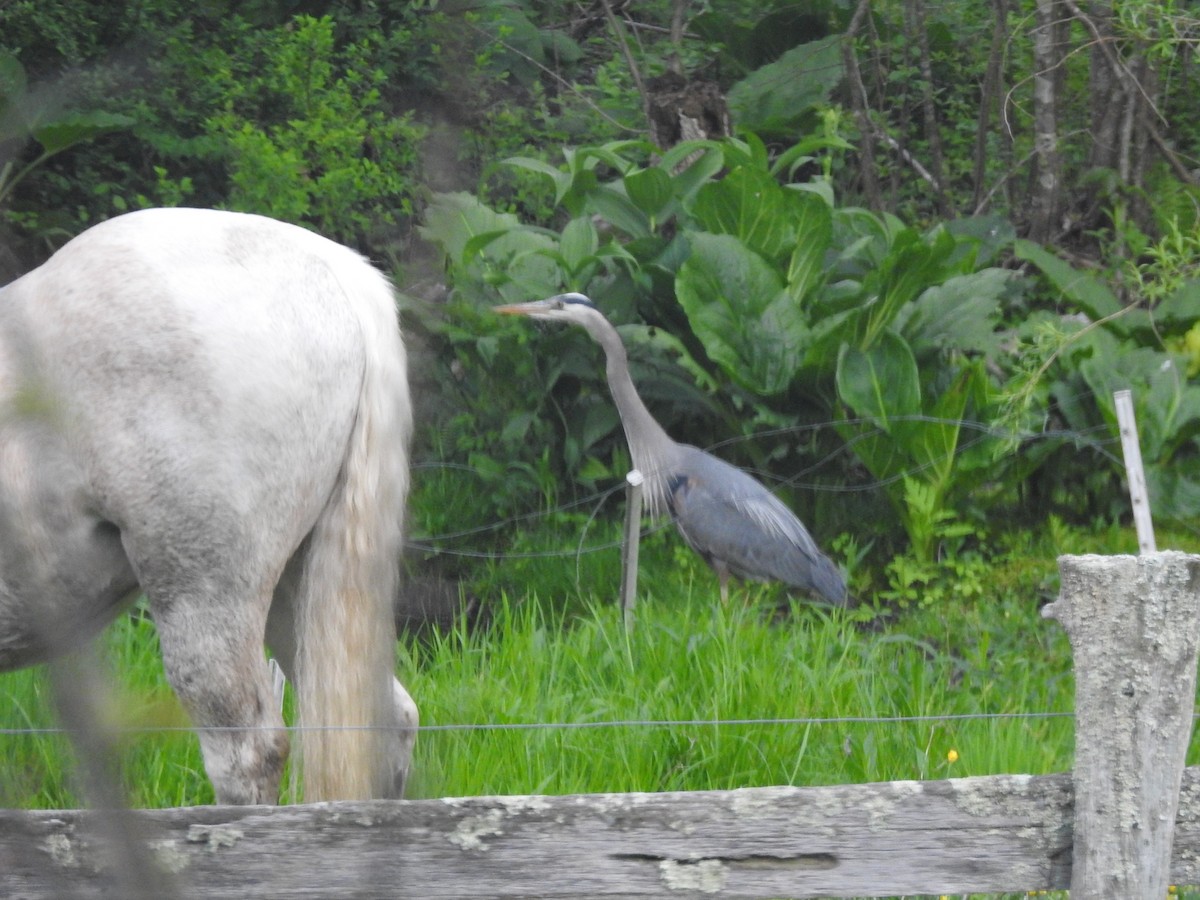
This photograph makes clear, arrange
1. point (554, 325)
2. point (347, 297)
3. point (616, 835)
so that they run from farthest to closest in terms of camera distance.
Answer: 1. point (554, 325)
2. point (347, 297)
3. point (616, 835)

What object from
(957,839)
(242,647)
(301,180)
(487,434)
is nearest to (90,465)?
(242,647)

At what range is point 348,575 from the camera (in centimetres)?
252

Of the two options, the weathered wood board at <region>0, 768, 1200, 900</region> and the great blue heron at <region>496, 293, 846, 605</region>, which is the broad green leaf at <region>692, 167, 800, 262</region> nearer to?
the great blue heron at <region>496, 293, 846, 605</region>

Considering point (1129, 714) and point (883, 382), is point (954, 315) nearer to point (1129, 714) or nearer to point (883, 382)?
point (883, 382)

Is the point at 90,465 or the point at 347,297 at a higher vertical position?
the point at 347,297

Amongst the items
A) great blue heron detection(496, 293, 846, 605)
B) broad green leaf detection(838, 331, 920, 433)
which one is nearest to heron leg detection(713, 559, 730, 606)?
great blue heron detection(496, 293, 846, 605)

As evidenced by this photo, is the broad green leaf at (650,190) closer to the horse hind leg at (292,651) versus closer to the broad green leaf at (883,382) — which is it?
the broad green leaf at (883,382)

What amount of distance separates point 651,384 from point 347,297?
2926 mm

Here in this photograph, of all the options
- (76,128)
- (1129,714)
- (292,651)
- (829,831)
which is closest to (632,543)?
(292,651)

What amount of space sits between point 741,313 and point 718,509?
995mm

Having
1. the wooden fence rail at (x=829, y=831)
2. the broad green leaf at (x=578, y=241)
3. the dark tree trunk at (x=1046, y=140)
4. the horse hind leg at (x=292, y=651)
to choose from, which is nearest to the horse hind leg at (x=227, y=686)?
the horse hind leg at (x=292, y=651)

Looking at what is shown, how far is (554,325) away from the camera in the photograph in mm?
5328

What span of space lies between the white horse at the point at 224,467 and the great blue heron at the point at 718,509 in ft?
6.38

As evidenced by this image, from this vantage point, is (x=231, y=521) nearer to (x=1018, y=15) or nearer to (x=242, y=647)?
(x=242, y=647)
